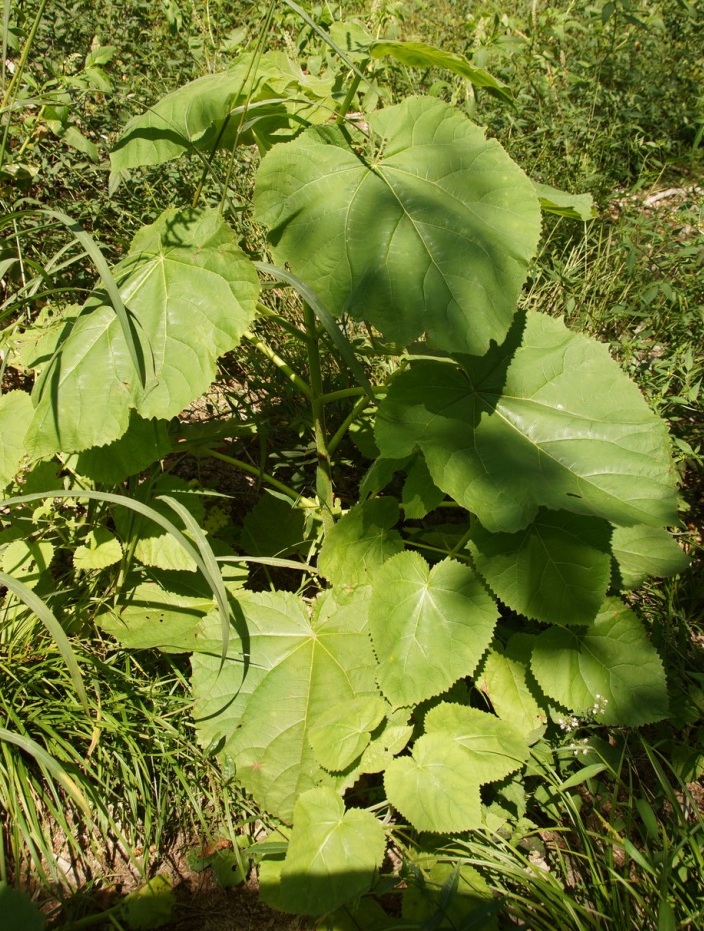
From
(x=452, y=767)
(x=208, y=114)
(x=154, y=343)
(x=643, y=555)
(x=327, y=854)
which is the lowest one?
(x=327, y=854)

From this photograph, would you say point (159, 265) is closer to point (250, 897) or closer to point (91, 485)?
point (91, 485)

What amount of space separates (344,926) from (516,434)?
4.02 feet

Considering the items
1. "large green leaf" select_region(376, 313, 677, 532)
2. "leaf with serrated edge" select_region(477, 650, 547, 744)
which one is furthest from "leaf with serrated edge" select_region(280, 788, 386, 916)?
"large green leaf" select_region(376, 313, 677, 532)

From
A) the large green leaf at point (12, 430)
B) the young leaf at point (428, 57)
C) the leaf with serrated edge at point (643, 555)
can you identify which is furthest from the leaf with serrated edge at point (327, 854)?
the young leaf at point (428, 57)

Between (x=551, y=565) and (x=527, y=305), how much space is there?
1.30 meters

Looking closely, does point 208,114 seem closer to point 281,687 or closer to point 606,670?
point 281,687

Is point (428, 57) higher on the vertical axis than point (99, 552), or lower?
higher

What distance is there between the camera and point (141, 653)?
2.12 metres

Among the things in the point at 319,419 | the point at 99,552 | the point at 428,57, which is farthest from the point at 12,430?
the point at 428,57

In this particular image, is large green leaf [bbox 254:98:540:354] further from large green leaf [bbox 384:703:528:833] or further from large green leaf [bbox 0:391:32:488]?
large green leaf [bbox 384:703:528:833]

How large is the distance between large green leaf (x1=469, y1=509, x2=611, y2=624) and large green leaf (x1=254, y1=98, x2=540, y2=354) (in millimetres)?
499

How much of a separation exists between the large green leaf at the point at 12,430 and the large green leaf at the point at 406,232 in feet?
2.60

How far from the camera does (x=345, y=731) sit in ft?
5.89

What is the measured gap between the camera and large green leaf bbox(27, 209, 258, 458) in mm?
1646
